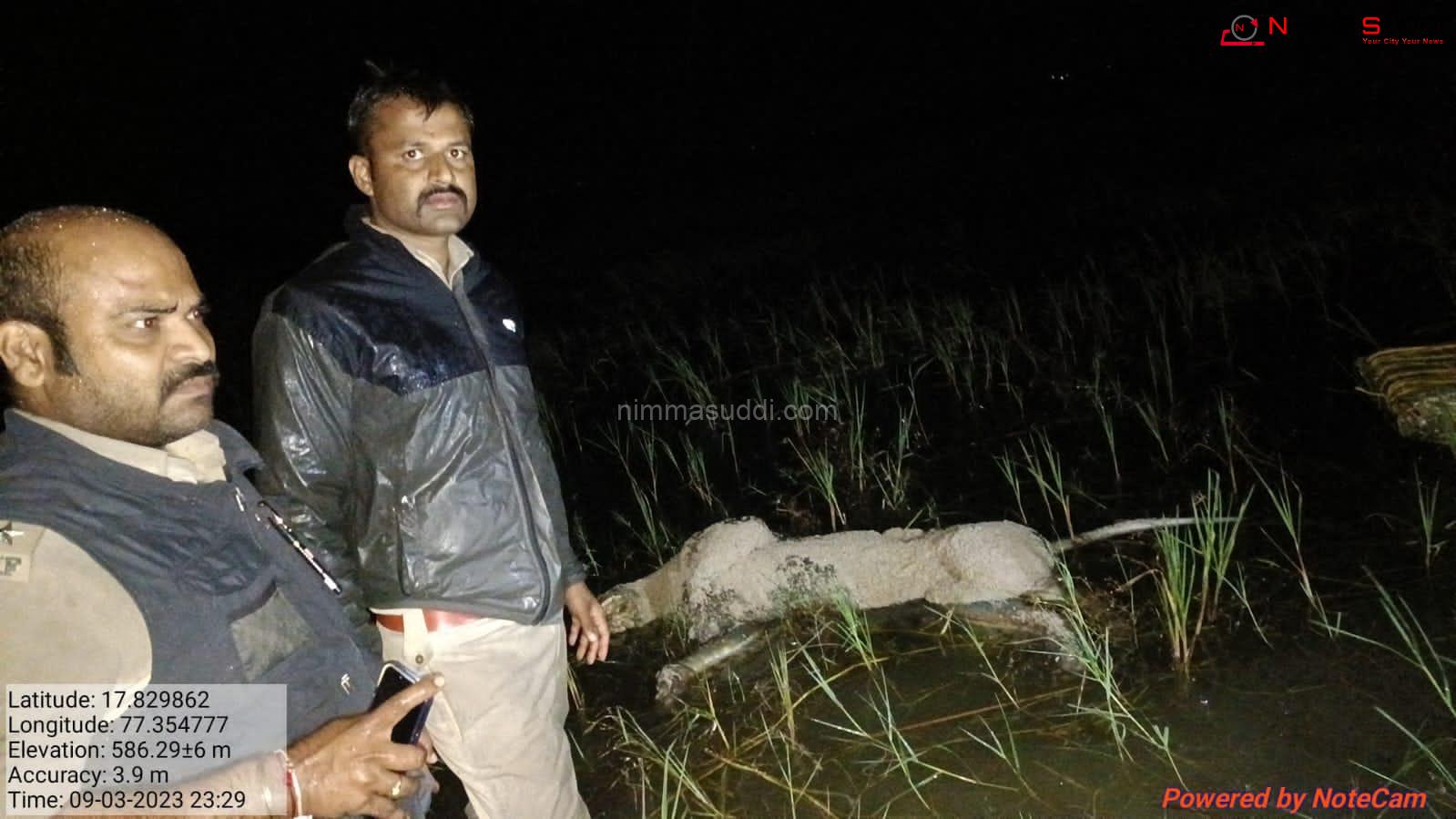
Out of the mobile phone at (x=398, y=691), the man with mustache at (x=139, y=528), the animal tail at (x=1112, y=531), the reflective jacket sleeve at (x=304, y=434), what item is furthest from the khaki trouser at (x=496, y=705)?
the animal tail at (x=1112, y=531)

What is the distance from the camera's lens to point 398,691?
4.75 feet

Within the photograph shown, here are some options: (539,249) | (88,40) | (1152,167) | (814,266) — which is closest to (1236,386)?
(814,266)

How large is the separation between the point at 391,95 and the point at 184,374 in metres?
0.95

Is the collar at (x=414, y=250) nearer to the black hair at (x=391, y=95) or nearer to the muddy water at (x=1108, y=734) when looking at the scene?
the black hair at (x=391, y=95)

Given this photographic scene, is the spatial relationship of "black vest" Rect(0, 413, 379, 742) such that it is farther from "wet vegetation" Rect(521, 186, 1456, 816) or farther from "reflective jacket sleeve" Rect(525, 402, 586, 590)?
"wet vegetation" Rect(521, 186, 1456, 816)

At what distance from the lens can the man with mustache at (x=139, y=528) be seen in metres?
1.09

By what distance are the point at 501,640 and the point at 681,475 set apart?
2.45 m

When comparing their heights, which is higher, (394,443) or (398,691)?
(394,443)

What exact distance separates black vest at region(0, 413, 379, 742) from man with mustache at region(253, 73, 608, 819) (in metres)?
0.40

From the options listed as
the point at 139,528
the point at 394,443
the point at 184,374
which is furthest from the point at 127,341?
the point at 394,443

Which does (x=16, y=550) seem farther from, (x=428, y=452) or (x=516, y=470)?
(x=516, y=470)

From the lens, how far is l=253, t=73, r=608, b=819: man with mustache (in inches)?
74.0

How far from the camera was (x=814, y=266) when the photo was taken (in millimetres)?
9969

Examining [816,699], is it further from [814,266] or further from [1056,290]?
[814,266]
